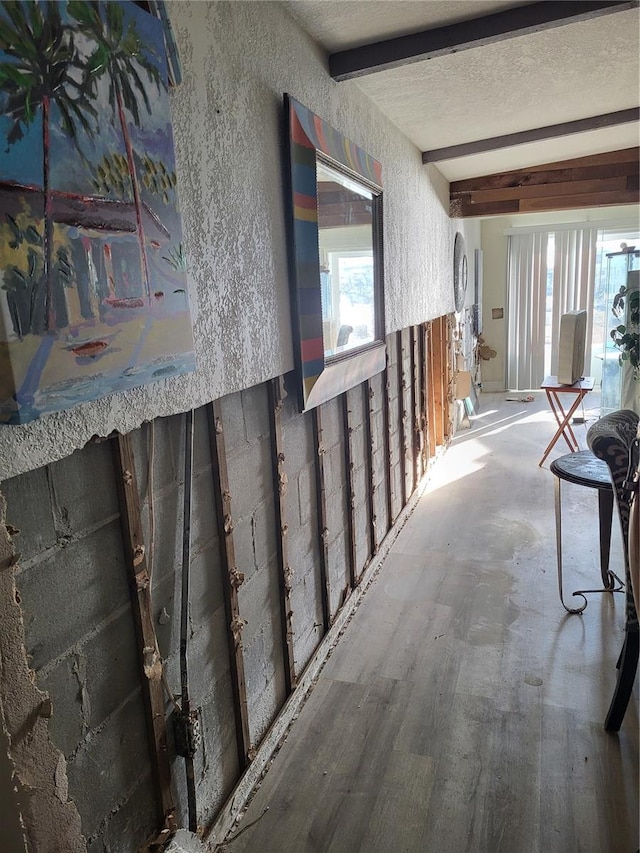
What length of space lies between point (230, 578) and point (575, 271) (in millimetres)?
6962

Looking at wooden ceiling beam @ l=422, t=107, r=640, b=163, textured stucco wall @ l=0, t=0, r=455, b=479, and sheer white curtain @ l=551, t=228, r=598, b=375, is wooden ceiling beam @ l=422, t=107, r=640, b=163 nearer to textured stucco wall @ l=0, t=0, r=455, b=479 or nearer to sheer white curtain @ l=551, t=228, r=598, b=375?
textured stucco wall @ l=0, t=0, r=455, b=479

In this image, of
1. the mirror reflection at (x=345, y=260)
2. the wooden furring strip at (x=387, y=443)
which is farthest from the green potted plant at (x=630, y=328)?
the mirror reflection at (x=345, y=260)

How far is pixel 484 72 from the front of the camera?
8.13ft

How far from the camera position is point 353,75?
7.12 feet

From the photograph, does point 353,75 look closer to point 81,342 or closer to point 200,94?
point 200,94

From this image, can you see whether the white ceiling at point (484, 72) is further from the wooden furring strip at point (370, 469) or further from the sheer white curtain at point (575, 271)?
the sheer white curtain at point (575, 271)

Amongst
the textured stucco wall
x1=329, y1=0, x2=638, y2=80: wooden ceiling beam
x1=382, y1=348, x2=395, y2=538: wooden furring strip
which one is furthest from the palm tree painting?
x1=382, y1=348, x2=395, y2=538: wooden furring strip

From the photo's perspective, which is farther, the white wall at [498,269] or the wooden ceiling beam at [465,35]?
the white wall at [498,269]

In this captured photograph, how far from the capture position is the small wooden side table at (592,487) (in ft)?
7.61

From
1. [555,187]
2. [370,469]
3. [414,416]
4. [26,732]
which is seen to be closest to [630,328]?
[555,187]

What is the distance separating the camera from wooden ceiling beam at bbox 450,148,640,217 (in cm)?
450

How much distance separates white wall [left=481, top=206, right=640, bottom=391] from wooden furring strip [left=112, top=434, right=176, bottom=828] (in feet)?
23.1

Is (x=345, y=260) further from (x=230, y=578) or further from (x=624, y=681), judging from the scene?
(x=624, y=681)

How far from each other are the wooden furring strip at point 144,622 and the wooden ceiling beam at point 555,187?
4395 mm
